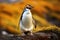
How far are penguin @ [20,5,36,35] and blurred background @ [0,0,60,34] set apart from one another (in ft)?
0.15

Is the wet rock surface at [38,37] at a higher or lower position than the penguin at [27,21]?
lower

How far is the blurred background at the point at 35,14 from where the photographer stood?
197cm

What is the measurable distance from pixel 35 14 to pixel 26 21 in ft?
0.46

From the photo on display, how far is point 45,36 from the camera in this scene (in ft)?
6.54

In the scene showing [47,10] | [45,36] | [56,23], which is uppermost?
[47,10]

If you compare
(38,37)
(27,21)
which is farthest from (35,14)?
(38,37)

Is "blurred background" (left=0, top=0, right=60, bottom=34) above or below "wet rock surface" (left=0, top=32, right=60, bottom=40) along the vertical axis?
above

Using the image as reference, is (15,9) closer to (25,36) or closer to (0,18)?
(0,18)

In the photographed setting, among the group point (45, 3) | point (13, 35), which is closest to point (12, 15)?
point (13, 35)

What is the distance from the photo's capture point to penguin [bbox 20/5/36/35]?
1911 mm

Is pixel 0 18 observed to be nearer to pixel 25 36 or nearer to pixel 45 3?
pixel 25 36

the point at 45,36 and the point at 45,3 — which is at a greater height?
the point at 45,3

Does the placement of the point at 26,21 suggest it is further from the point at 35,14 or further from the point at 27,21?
the point at 35,14

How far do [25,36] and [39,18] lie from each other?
25cm
